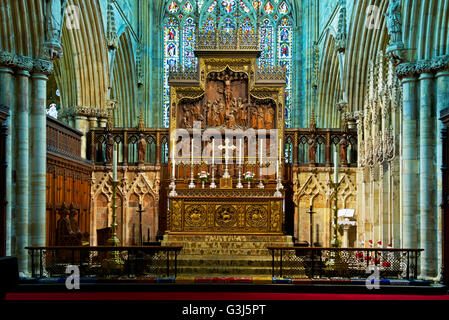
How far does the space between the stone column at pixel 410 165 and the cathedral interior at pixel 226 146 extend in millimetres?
31

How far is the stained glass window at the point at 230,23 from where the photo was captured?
99.7 feet

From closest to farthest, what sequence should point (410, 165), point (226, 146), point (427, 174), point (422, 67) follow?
point (427, 174), point (422, 67), point (410, 165), point (226, 146)

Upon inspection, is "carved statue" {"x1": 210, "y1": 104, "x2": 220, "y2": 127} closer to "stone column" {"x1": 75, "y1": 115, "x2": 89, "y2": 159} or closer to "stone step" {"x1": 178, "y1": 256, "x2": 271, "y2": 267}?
"stone column" {"x1": 75, "y1": 115, "x2": 89, "y2": 159}

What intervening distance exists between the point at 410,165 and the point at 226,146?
5856 millimetres

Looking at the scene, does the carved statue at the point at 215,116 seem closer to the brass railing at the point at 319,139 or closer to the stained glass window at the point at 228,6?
the brass railing at the point at 319,139

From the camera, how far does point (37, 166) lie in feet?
47.6

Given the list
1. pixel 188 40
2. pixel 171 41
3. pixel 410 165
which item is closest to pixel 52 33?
pixel 410 165

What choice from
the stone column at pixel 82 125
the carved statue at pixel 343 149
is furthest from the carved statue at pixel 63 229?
the carved statue at pixel 343 149

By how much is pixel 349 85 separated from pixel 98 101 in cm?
845

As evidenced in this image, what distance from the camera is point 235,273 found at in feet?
45.5

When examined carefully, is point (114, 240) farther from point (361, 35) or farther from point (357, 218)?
point (361, 35)

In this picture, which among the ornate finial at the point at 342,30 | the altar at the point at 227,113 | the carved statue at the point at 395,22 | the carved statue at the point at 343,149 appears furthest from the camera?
the ornate finial at the point at 342,30

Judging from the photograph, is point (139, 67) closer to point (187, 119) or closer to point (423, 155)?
point (187, 119)
